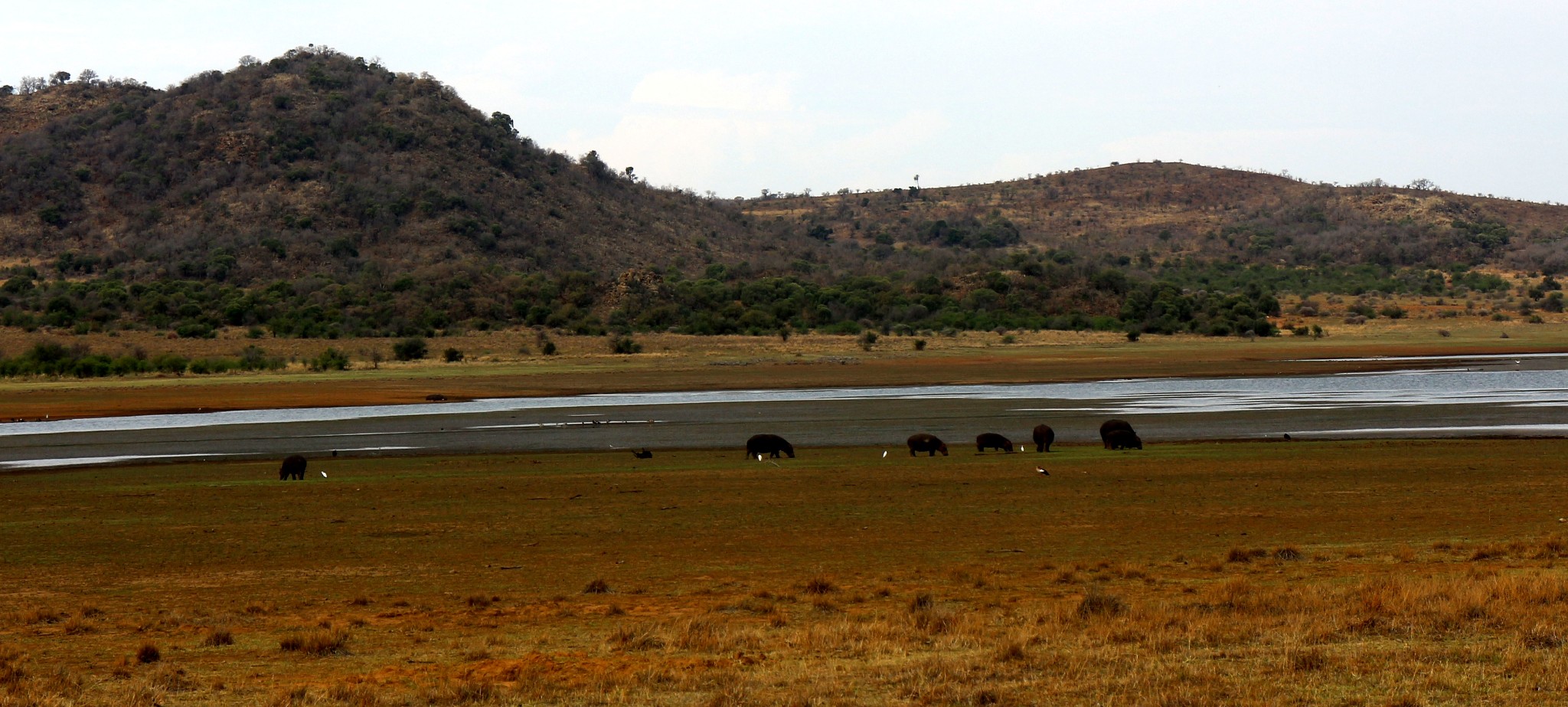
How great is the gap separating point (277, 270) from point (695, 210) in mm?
49319

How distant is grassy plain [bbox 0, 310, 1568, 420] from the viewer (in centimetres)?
4831

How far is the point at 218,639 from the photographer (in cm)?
1104

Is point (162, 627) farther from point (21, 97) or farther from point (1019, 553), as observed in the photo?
point (21, 97)

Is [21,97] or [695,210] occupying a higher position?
[21,97]

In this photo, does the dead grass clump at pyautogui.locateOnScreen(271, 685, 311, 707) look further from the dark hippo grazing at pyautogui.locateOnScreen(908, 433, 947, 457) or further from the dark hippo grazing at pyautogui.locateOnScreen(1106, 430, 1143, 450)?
the dark hippo grazing at pyautogui.locateOnScreen(1106, 430, 1143, 450)

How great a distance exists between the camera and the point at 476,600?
1289 cm

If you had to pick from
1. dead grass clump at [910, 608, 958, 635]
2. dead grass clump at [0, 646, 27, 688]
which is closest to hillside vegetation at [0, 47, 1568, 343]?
dead grass clump at [910, 608, 958, 635]

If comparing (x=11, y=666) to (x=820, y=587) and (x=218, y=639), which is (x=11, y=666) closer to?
(x=218, y=639)

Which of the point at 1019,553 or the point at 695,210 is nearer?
the point at 1019,553

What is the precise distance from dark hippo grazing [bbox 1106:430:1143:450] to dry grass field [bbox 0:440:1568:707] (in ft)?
7.93

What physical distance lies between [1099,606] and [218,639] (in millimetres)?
7171

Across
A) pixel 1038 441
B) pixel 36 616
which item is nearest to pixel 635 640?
pixel 36 616

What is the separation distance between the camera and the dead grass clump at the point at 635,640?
10523mm

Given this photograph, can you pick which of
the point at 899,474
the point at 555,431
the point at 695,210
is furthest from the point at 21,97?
the point at 899,474
